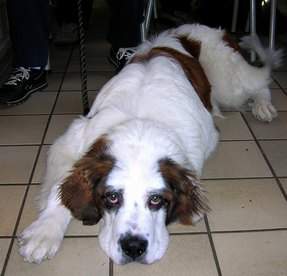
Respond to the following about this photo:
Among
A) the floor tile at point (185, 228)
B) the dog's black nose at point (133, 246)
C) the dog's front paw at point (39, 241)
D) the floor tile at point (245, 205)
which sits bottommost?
the floor tile at point (245, 205)

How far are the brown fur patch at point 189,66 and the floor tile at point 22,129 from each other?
29.1 inches

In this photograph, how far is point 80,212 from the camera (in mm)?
1644

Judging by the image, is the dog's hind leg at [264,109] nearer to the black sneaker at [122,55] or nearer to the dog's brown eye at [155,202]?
the black sneaker at [122,55]

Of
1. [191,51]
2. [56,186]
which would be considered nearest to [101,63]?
[191,51]

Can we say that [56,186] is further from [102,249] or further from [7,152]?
[7,152]

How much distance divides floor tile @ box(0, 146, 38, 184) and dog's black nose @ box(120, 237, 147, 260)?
0.82 metres

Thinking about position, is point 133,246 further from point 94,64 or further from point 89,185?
point 94,64

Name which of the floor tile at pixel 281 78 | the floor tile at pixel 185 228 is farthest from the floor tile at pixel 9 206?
the floor tile at pixel 281 78

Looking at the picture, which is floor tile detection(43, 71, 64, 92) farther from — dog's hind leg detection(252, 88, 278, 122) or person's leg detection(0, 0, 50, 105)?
dog's hind leg detection(252, 88, 278, 122)

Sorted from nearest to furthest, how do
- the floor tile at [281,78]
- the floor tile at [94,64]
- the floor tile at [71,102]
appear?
the floor tile at [71,102], the floor tile at [281,78], the floor tile at [94,64]

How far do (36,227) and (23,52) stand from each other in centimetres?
160

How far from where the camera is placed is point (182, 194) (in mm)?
1596

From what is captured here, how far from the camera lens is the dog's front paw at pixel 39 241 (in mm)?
1599

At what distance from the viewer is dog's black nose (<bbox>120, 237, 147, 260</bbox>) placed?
1432mm
